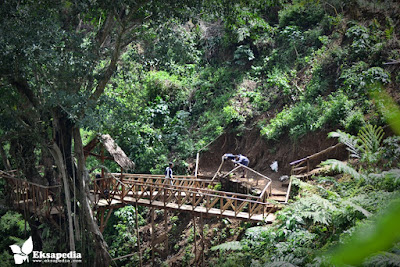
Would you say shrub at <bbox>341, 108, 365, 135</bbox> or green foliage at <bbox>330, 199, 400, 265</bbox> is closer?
green foliage at <bbox>330, 199, 400, 265</bbox>

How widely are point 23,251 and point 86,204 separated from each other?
2954 mm

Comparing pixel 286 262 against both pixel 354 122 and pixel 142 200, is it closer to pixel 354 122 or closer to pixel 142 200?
pixel 142 200

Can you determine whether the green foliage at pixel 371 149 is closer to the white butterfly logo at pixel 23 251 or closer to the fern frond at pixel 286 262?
the fern frond at pixel 286 262

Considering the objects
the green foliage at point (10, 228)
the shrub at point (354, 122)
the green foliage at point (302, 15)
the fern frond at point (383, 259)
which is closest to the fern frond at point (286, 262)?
the fern frond at point (383, 259)

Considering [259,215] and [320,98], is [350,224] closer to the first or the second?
[259,215]

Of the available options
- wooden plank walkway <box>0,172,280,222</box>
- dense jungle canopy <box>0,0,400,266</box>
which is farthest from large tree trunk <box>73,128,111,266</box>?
wooden plank walkway <box>0,172,280,222</box>

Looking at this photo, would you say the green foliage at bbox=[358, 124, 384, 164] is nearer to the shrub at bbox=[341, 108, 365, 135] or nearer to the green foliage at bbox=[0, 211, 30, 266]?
the shrub at bbox=[341, 108, 365, 135]

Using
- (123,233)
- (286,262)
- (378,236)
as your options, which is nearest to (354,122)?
(286,262)

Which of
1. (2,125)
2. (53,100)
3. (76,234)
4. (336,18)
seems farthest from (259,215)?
(336,18)

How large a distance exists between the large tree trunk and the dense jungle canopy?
35mm

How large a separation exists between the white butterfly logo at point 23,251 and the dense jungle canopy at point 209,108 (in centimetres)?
36

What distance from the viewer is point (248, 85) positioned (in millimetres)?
18234

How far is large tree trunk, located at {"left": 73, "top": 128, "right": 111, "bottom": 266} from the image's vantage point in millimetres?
9859

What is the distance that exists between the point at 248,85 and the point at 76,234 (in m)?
11.0
